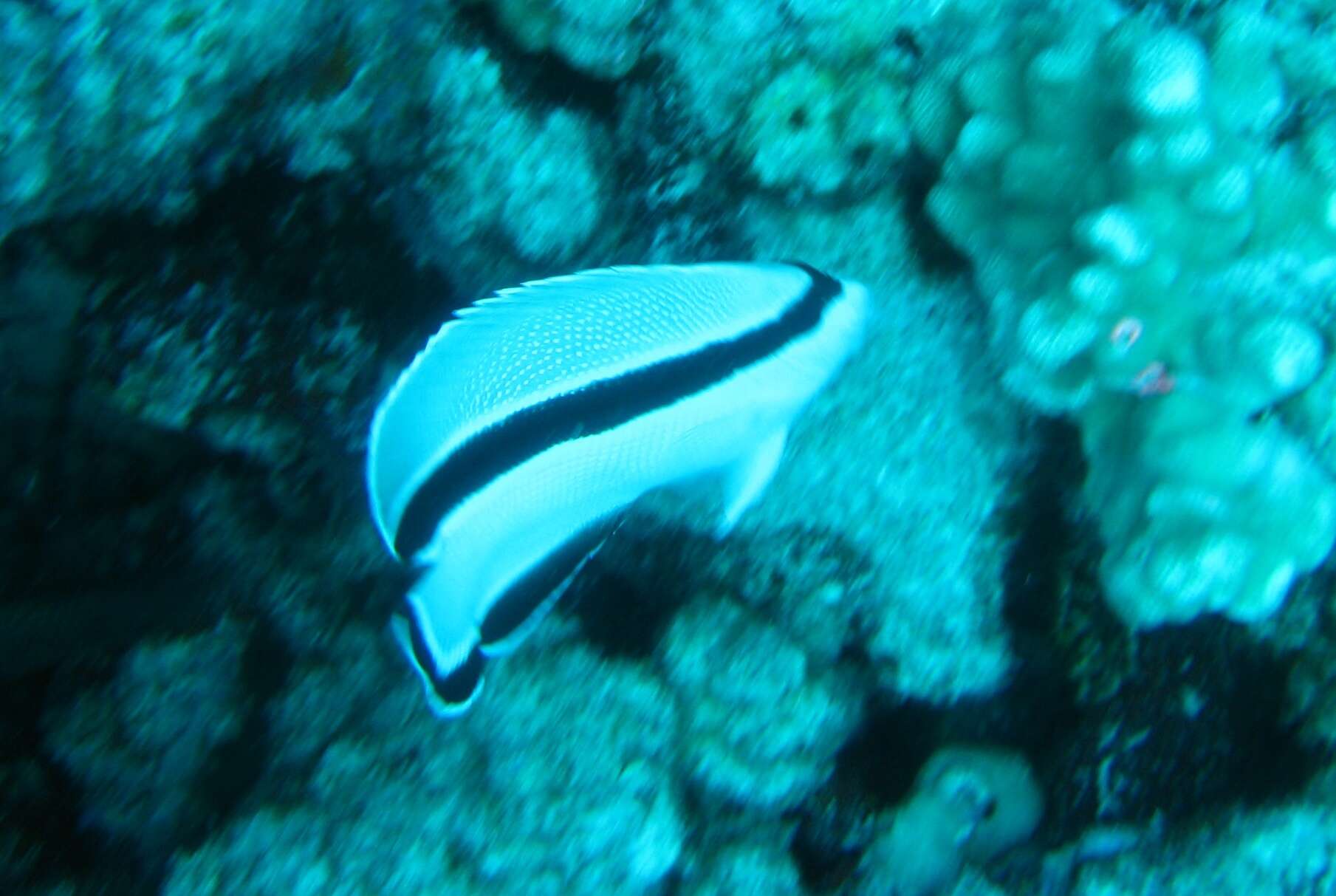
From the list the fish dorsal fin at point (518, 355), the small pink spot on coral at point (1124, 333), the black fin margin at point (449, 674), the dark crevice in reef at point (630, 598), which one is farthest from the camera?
the dark crevice in reef at point (630, 598)

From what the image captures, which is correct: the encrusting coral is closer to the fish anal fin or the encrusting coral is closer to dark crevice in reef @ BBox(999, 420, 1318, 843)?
dark crevice in reef @ BBox(999, 420, 1318, 843)

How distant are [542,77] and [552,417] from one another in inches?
48.1

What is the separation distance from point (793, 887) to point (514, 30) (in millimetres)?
2372

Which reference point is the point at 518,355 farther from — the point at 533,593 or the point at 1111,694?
the point at 1111,694

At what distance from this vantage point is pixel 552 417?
1.50 metres

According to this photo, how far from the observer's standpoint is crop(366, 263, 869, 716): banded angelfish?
4.93ft

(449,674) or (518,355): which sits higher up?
(518,355)

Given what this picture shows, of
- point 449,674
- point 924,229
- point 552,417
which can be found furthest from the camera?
point 924,229

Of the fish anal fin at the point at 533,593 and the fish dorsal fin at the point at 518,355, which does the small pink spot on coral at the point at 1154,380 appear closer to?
the fish dorsal fin at the point at 518,355

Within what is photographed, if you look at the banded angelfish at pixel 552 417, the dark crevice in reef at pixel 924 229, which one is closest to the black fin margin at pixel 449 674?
the banded angelfish at pixel 552 417

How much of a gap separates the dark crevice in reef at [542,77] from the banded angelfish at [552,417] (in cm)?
82

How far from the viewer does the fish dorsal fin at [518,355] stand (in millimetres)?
1499

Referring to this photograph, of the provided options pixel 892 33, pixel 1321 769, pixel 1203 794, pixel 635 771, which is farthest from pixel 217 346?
pixel 1321 769

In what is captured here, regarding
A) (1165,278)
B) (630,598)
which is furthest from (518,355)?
(1165,278)
